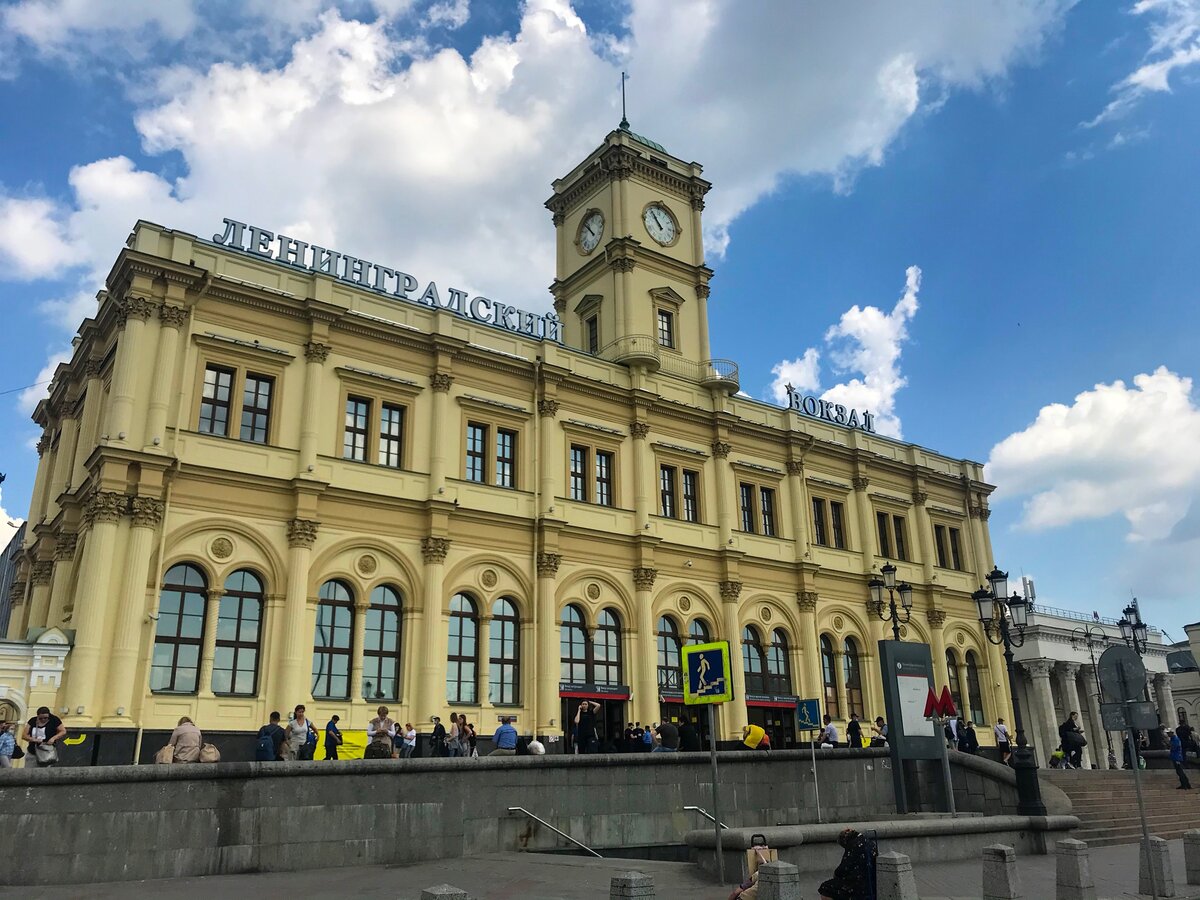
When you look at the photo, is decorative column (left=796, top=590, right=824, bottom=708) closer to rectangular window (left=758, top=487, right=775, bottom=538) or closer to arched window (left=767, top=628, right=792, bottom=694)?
arched window (left=767, top=628, right=792, bottom=694)

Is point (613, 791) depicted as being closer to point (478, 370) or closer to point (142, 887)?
point (142, 887)

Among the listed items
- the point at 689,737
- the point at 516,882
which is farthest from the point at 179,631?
the point at 516,882

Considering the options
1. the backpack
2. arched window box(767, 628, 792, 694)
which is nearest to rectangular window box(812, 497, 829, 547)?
arched window box(767, 628, 792, 694)

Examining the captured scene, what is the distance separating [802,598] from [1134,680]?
26.0 m

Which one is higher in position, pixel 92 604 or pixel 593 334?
pixel 593 334

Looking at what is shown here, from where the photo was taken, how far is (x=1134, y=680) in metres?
12.8

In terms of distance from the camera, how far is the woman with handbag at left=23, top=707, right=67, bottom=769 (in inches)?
645

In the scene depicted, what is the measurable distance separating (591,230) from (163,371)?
808 inches

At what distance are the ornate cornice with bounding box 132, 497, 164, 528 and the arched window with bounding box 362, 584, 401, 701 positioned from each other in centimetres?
633

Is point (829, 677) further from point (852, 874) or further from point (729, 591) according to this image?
point (852, 874)

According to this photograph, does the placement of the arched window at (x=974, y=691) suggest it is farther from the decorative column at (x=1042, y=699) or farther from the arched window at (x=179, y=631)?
the arched window at (x=179, y=631)

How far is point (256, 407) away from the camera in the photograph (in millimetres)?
28109

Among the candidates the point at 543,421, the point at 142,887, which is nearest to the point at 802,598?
the point at 543,421

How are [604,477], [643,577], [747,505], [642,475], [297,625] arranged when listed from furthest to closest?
[747,505]
[642,475]
[604,477]
[643,577]
[297,625]
